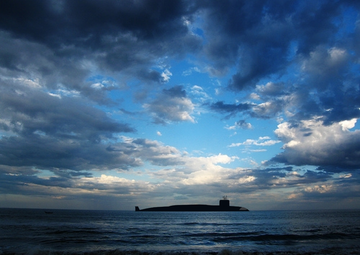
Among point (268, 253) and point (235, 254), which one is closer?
point (235, 254)

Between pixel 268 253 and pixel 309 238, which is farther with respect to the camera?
pixel 309 238

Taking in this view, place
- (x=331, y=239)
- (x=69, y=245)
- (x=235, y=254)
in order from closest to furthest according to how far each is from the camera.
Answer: (x=235, y=254) < (x=69, y=245) < (x=331, y=239)

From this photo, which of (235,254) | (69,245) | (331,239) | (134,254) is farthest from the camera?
(331,239)

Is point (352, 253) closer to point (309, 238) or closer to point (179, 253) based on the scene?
point (309, 238)

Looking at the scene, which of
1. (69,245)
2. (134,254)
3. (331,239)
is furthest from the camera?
(331,239)

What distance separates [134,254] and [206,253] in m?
7.59

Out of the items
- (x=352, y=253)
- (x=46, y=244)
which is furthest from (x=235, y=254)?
(x=46, y=244)

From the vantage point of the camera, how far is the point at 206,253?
24844 millimetres

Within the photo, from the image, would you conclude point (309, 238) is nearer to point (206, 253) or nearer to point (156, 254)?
point (206, 253)

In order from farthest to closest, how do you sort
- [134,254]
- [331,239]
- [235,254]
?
1. [331,239]
2. [134,254]
3. [235,254]

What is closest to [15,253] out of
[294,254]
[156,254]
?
[156,254]

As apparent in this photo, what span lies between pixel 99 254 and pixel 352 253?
26.8 metres

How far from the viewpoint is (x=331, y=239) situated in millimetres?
35688

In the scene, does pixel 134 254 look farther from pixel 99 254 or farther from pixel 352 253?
pixel 352 253
